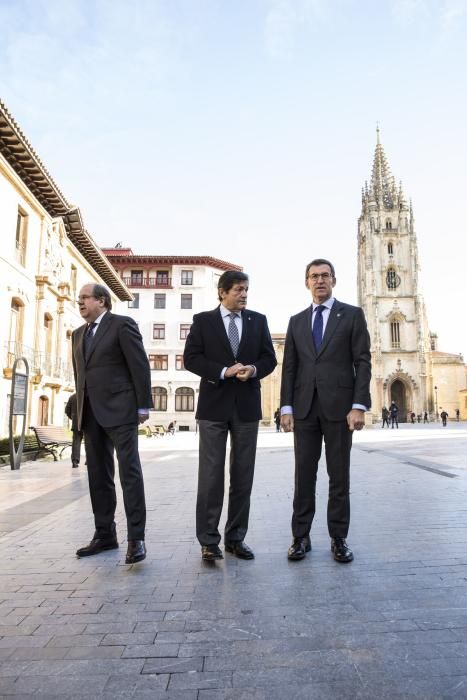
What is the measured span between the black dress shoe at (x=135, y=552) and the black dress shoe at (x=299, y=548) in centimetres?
116

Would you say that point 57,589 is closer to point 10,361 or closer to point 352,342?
point 352,342

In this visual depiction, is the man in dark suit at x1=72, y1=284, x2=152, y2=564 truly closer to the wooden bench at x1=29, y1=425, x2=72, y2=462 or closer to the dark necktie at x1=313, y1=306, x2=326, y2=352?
the dark necktie at x1=313, y1=306, x2=326, y2=352

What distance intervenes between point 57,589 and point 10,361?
51.6 feet

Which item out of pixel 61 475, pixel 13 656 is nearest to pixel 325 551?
pixel 13 656

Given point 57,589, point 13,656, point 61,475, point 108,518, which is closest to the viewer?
point 13,656

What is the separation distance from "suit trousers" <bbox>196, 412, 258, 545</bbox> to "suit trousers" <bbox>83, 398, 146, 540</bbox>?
52 cm

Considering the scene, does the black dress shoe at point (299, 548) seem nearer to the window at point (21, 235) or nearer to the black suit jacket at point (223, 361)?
the black suit jacket at point (223, 361)

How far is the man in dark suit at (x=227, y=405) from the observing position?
160 inches

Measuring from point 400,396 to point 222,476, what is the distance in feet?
221

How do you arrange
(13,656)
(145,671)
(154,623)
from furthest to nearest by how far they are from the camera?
(154,623)
(13,656)
(145,671)

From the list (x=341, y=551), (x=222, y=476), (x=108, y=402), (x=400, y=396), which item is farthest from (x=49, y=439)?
(x=400, y=396)

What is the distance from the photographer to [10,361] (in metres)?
17.6

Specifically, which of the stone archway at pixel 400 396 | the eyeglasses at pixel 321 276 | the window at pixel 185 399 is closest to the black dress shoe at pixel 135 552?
the eyeglasses at pixel 321 276

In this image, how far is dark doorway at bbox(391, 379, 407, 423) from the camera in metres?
66.4
